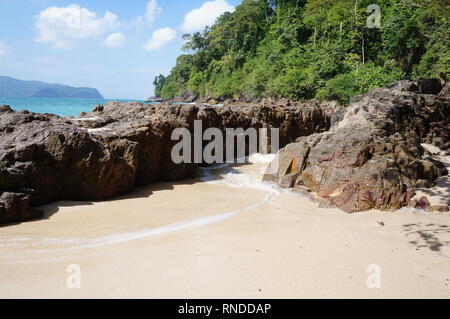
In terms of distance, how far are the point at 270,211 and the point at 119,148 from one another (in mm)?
3312

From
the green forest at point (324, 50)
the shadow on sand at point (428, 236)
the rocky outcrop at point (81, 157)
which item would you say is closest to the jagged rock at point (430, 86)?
the green forest at point (324, 50)

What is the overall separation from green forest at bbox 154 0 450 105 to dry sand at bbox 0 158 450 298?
12705 mm

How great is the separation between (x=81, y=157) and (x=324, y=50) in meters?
30.0

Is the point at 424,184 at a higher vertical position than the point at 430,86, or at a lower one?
lower

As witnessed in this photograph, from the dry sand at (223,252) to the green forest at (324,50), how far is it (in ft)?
41.7

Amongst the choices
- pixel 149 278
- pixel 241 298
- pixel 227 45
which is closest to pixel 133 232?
pixel 149 278

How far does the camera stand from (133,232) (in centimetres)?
402

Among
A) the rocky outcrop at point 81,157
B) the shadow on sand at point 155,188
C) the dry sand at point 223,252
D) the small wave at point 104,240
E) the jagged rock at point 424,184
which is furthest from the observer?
the jagged rock at point 424,184

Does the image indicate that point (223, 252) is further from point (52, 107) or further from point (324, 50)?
point (52, 107)

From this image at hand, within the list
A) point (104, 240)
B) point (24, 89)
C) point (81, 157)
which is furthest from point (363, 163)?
point (24, 89)

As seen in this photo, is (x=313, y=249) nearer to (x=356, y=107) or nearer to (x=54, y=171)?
(x=54, y=171)

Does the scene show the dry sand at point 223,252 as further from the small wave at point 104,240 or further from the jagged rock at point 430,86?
the jagged rock at point 430,86

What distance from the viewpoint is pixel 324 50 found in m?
30.3

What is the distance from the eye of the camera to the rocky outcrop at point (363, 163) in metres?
5.04
